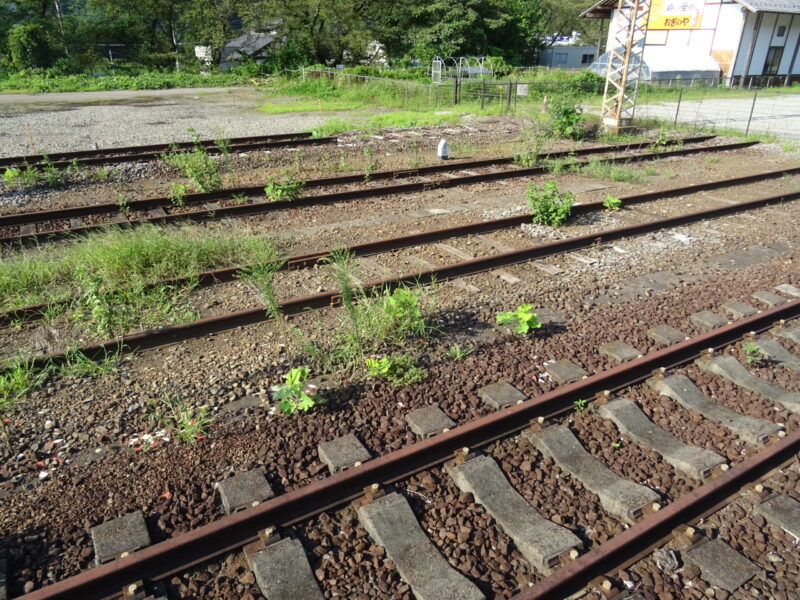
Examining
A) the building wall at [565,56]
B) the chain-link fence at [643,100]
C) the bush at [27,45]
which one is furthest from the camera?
the building wall at [565,56]

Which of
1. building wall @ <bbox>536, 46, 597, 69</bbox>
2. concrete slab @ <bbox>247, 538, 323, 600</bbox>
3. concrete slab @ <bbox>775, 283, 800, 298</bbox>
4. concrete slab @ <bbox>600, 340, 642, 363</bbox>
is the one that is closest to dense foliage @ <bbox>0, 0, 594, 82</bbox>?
building wall @ <bbox>536, 46, 597, 69</bbox>

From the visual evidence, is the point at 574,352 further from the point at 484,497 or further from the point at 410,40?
the point at 410,40

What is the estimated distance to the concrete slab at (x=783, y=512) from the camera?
3.55 m

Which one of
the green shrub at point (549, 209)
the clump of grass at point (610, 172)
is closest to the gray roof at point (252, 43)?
the clump of grass at point (610, 172)

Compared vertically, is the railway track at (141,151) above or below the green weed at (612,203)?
below

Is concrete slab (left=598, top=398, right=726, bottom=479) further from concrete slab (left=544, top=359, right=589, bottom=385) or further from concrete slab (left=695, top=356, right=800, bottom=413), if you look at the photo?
concrete slab (left=695, top=356, right=800, bottom=413)

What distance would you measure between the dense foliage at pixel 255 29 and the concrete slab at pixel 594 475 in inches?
1660

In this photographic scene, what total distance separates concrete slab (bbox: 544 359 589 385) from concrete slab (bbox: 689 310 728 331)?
1.71 meters

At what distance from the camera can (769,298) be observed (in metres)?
6.64

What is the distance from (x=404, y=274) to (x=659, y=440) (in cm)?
348

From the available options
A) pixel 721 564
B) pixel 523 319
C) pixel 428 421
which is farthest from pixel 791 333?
pixel 428 421

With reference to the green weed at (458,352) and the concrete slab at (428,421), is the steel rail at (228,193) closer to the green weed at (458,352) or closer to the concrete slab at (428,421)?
the green weed at (458,352)

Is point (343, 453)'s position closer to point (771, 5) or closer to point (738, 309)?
point (738, 309)

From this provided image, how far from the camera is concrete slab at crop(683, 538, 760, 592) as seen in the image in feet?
10.5
